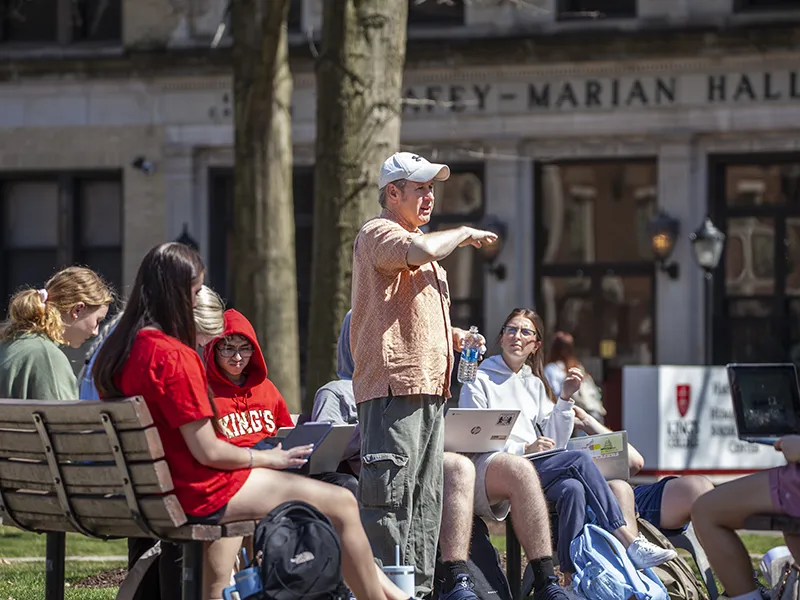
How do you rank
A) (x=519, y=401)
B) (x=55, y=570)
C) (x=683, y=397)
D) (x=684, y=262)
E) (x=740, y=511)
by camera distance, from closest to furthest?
(x=55, y=570) → (x=740, y=511) → (x=519, y=401) → (x=683, y=397) → (x=684, y=262)

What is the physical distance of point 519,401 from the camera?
8367 millimetres

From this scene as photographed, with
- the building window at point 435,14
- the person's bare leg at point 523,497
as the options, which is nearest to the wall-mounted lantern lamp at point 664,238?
the building window at point 435,14

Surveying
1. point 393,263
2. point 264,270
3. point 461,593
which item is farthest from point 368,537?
point 264,270

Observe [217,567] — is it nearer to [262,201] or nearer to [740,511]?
[740,511]

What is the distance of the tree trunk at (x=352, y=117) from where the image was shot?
11.5m

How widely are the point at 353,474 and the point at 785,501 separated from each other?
2.28 metres

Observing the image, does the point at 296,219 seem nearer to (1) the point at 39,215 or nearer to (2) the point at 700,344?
(1) the point at 39,215

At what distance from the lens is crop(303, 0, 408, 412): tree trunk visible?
11.5 meters

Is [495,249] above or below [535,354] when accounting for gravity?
above

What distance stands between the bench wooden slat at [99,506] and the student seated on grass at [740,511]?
225 centimetres

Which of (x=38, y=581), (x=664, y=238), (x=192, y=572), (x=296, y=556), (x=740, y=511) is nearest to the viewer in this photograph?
(x=296, y=556)

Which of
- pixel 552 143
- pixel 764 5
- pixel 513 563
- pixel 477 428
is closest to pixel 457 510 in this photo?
pixel 477 428

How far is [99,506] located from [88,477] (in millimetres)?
115

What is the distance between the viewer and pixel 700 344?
A: 68.2 feet
